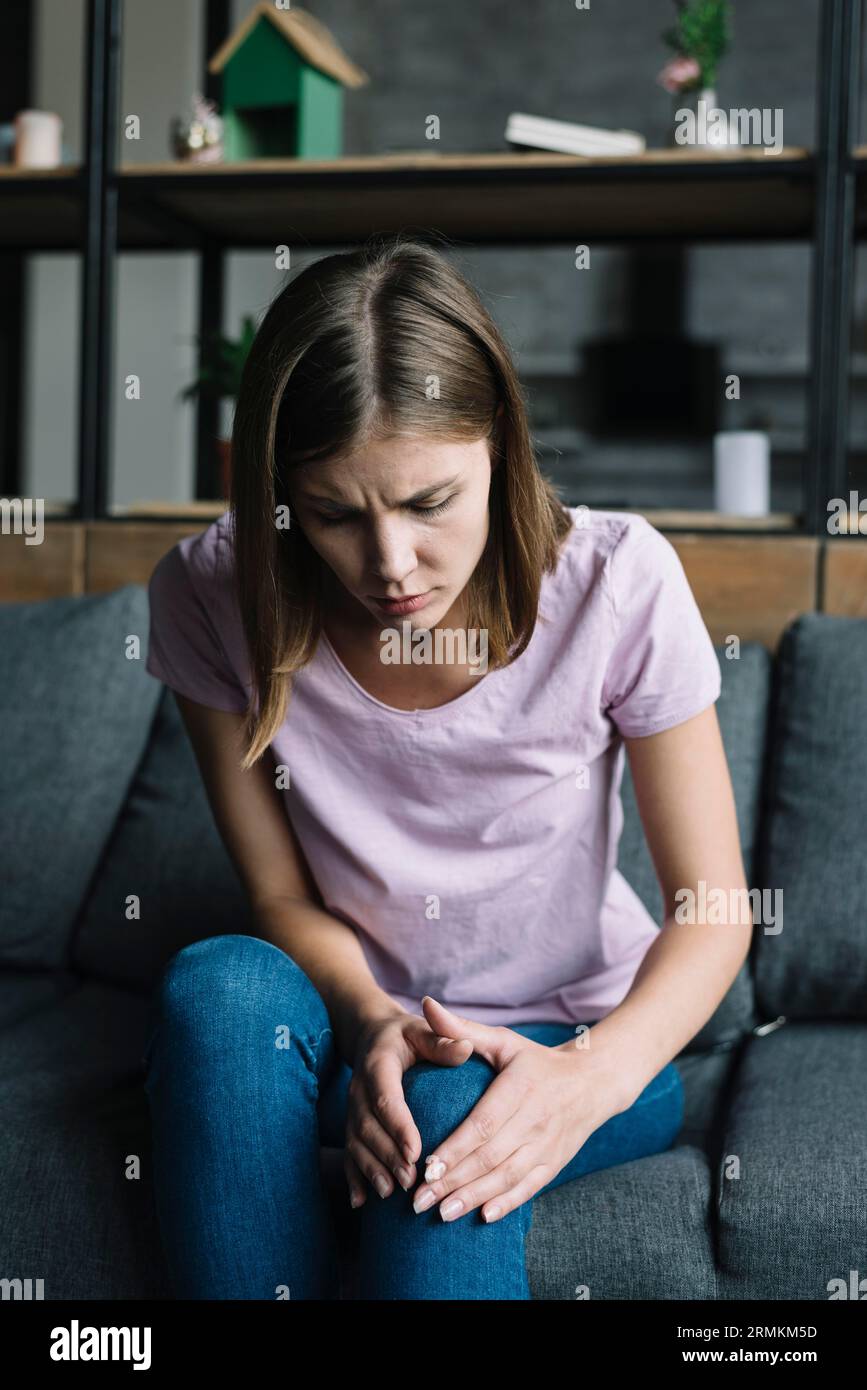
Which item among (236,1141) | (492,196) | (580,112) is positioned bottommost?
(236,1141)

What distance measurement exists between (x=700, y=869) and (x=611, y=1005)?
0.54ft

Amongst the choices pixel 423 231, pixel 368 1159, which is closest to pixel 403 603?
pixel 368 1159

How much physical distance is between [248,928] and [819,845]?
0.64 metres

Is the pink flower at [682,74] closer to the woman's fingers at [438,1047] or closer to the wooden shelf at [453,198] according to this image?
the wooden shelf at [453,198]

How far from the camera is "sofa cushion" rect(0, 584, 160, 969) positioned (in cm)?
156

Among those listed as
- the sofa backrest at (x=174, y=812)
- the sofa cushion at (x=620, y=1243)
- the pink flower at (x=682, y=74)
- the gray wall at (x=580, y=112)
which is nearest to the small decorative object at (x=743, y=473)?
the sofa backrest at (x=174, y=812)

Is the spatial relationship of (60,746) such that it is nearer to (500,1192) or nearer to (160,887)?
(160,887)

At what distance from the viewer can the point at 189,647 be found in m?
1.20

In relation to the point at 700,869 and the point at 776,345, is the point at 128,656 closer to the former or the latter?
the point at 700,869

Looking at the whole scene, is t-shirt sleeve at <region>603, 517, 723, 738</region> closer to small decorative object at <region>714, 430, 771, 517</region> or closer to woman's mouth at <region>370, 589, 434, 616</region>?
woman's mouth at <region>370, 589, 434, 616</region>

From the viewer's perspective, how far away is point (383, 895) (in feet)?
3.74

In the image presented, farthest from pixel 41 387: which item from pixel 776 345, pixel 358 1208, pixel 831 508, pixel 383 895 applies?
pixel 358 1208

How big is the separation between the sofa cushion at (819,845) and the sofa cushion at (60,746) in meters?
0.79
